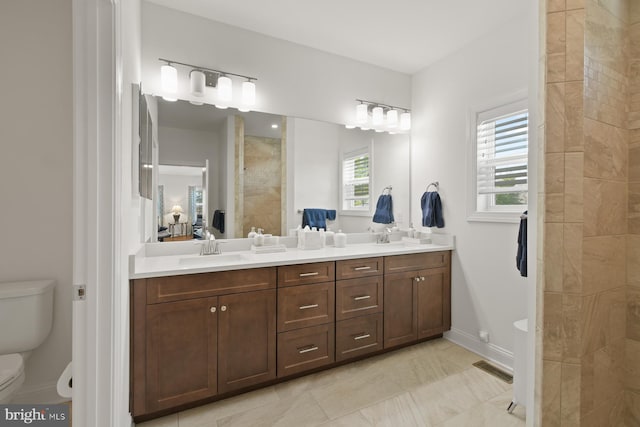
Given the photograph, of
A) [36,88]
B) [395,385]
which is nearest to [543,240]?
[395,385]

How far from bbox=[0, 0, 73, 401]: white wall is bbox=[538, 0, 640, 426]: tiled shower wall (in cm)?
266

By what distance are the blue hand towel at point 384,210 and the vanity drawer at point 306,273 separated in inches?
41.9

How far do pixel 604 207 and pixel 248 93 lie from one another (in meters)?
2.29

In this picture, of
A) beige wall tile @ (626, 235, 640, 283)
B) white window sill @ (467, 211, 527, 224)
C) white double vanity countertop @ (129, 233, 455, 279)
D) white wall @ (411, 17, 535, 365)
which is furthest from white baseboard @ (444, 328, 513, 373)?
beige wall tile @ (626, 235, 640, 283)

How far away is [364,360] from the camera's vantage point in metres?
2.38

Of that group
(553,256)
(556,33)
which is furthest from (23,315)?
(556,33)

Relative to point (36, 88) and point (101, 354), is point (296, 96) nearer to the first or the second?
point (36, 88)

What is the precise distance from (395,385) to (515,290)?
1.18 meters

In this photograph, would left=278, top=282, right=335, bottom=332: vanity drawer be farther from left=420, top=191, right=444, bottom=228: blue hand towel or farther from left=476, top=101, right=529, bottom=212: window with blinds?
left=476, top=101, right=529, bottom=212: window with blinds

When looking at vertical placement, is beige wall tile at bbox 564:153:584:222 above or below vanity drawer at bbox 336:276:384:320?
above

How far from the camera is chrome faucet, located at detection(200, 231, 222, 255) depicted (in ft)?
7.35

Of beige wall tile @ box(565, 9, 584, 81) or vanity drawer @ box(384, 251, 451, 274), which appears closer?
beige wall tile @ box(565, 9, 584, 81)

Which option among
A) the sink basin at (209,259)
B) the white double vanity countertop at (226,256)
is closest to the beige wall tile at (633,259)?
the white double vanity countertop at (226,256)

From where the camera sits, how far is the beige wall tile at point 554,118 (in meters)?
0.94
